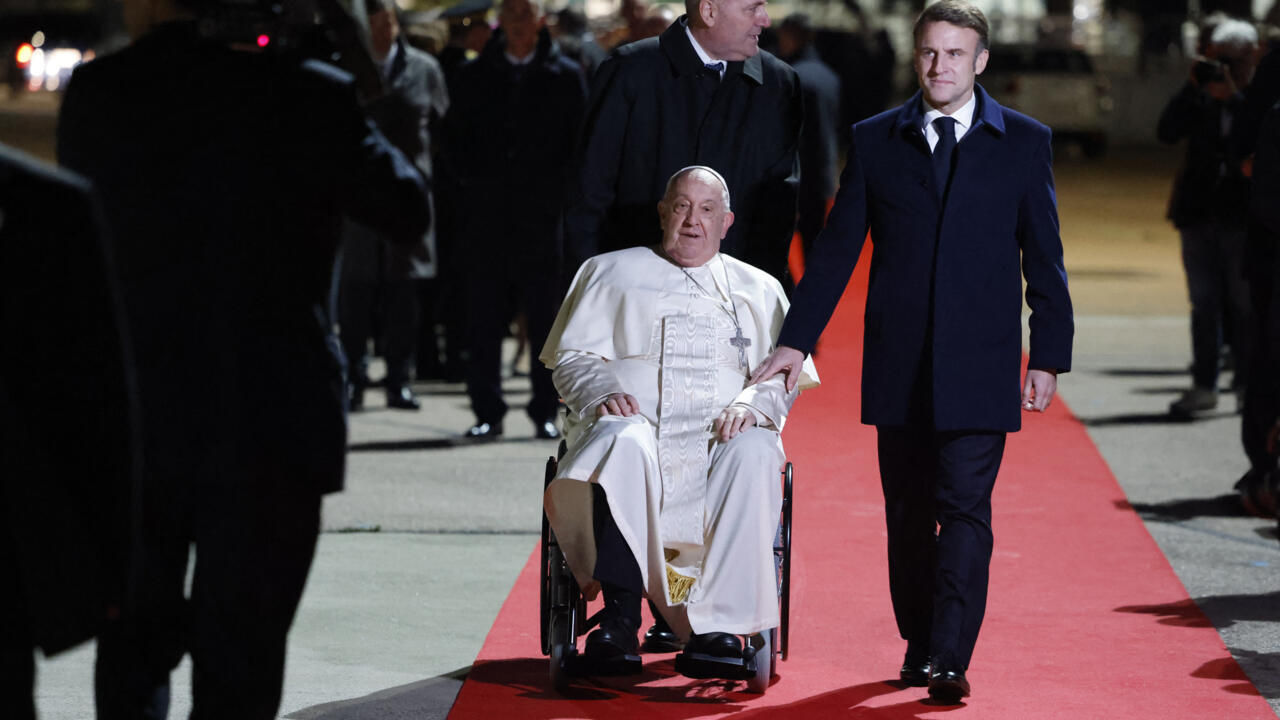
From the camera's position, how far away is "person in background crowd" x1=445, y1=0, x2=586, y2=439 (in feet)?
30.6

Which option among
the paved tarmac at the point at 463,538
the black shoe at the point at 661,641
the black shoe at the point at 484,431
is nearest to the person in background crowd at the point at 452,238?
the paved tarmac at the point at 463,538

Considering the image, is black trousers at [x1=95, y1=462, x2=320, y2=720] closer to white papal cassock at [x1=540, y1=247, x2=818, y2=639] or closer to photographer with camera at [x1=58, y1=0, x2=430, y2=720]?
photographer with camera at [x1=58, y1=0, x2=430, y2=720]

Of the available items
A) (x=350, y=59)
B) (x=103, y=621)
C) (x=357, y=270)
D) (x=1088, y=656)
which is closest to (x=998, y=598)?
(x=1088, y=656)

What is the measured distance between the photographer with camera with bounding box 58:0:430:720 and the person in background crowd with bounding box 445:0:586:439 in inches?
226

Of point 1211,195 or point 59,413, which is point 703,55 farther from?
point 1211,195

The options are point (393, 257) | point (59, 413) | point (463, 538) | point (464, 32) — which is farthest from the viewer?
point (464, 32)

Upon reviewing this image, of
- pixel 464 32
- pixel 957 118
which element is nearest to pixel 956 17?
pixel 957 118

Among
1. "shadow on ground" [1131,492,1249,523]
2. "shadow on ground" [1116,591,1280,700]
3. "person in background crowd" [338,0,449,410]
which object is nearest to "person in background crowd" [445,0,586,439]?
"person in background crowd" [338,0,449,410]

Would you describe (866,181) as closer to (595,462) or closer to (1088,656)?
(595,462)

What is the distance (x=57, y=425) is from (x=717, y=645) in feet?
8.79

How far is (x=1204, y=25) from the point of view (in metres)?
9.92

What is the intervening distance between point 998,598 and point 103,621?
418 cm

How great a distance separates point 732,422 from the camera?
514cm

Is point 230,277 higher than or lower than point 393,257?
higher
